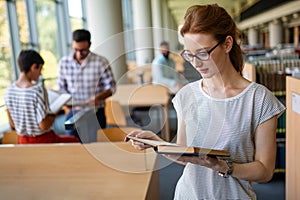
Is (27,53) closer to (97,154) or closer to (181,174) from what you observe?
(97,154)

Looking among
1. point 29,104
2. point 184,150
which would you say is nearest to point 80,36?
point 29,104

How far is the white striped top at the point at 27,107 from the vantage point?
2.24m

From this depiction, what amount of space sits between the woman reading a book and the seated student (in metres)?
1.40

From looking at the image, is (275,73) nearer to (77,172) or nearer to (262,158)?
(77,172)

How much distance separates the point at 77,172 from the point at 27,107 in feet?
2.57

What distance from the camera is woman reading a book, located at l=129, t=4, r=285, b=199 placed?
37.9 inches

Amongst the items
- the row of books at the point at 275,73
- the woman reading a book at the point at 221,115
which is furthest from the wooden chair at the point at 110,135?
the row of books at the point at 275,73

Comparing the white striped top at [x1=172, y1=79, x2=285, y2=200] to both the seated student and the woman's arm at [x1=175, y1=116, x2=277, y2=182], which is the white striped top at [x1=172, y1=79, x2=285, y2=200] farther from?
the seated student

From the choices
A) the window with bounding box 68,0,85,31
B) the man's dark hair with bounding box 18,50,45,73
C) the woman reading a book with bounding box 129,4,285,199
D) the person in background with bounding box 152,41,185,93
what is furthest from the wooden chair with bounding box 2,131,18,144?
the window with bounding box 68,0,85,31

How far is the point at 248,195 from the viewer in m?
1.07

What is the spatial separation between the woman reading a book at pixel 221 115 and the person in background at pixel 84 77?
66.7 inches

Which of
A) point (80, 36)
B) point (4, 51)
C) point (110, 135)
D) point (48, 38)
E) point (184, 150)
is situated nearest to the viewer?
point (184, 150)

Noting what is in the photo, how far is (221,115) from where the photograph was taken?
1027mm

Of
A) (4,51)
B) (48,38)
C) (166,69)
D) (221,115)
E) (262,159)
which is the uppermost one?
(48,38)
